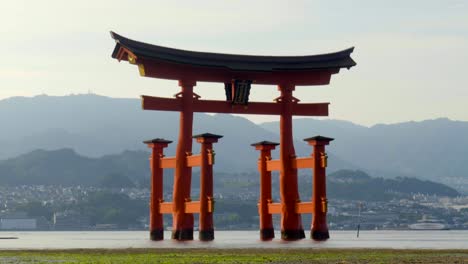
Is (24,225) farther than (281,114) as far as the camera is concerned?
Yes

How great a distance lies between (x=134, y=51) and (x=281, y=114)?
1009 cm

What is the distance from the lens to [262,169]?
206 ft

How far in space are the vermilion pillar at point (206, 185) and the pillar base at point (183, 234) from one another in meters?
0.63

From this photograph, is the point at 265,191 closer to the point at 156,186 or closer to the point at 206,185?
the point at 206,185

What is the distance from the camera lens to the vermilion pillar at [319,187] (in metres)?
58.8

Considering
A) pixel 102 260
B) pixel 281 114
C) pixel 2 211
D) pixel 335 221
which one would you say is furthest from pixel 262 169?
pixel 2 211

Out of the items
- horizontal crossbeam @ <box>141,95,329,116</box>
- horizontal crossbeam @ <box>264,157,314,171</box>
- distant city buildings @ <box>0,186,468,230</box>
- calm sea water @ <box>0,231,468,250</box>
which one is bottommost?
calm sea water @ <box>0,231,468,250</box>

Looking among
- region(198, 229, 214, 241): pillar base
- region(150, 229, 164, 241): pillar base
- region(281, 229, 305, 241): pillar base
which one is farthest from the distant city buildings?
region(198, 229, 214, 241): pillar base

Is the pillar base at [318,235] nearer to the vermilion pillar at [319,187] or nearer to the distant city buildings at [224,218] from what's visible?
the vermilion pillar at [319,187]

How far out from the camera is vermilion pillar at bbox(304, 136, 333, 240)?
58.8m

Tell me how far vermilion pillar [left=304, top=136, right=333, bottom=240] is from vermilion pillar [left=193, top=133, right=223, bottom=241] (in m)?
5.53

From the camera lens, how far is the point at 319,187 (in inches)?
2334

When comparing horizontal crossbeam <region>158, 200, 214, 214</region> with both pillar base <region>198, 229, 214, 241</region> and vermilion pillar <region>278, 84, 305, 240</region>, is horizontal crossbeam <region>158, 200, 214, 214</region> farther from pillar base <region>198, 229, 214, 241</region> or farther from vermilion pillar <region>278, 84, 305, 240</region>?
vermilion pillar <region>278, 84, 305, 240</region>

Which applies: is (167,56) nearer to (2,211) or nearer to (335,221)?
(335,221)
